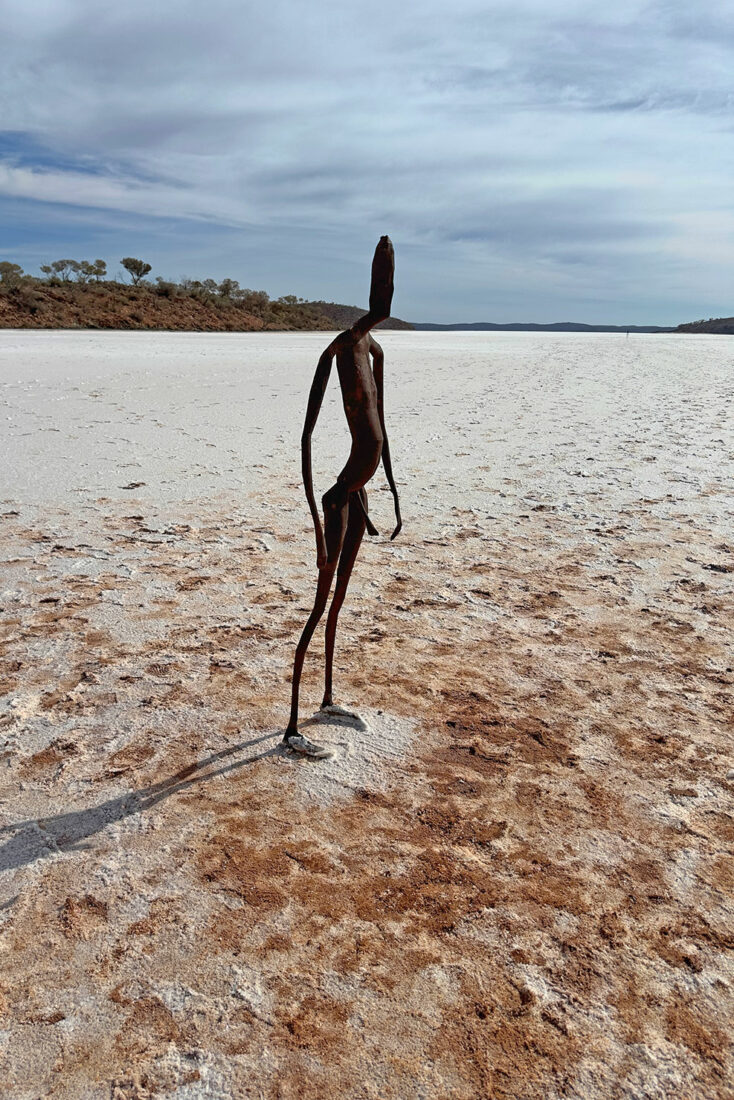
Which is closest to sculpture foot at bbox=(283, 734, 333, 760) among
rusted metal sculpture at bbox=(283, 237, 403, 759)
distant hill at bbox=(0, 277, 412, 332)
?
rusted metal sculpture at bbox=(283, 237, 403, 759)

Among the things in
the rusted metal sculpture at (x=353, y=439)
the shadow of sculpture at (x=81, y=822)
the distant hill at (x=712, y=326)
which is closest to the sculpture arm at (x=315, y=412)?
the rusted metal sculpture at (x=353, y=439)

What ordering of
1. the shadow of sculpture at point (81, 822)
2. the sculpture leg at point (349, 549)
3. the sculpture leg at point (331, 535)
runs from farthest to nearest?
1. the sculpture leg at point (349, 549)
2. the sculpture leg at point (331, 535)
3. the shadow of sculpture at point (81, 822)

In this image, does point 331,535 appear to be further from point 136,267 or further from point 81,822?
point 136,267

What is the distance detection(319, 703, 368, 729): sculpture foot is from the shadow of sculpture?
409 mm

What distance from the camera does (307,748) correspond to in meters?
2.72

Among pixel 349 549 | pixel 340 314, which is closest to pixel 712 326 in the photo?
pixel 340 314

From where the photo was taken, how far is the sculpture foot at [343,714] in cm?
294

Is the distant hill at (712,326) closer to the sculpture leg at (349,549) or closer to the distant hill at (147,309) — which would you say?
the distant hill at (147,309)

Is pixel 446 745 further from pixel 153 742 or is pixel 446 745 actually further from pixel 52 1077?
pixel 52 1077

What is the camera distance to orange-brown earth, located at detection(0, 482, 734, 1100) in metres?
1.64

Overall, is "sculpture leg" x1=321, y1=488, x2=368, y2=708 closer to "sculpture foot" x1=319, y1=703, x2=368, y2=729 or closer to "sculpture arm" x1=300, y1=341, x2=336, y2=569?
"sculpture foot" x1=319, y1=703, x2=368, y2=729

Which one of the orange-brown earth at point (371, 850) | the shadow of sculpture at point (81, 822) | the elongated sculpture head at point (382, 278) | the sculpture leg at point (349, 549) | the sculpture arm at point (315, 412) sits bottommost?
the shadow of sculpture at point (81, 822)

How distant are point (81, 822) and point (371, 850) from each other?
0.90 meters

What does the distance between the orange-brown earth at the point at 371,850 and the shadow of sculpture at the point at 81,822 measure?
0.4 inches
